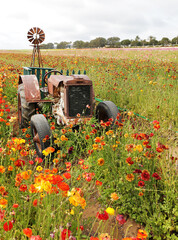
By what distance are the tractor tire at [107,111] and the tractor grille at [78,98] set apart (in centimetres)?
29

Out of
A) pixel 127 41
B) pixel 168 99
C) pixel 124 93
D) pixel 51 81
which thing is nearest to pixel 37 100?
pixel 51 81

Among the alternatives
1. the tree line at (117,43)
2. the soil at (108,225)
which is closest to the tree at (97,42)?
the tree line at (117,43)

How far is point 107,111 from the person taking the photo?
3.45 meters

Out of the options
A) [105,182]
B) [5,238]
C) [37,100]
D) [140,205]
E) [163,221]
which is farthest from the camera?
[37,100]

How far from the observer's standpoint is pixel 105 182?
2.55m

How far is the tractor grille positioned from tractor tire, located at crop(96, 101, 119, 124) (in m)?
0.29

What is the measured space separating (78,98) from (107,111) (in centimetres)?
52

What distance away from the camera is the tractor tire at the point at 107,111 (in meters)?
3.40

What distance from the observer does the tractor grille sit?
134 inches

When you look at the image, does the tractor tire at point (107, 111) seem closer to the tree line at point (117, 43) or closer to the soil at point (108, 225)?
the soil at point (108, 225)

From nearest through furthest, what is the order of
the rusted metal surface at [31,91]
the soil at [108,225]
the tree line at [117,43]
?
the soil at [108,225], the rusted metal surface at [31,91], the tree line at [117,43]

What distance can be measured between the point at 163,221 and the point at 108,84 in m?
4.66

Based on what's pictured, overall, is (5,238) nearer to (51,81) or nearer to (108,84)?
(51,81)

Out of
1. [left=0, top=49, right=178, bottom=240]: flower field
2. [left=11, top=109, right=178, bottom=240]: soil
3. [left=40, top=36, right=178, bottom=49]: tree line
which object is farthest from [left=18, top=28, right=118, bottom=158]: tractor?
[left=40, top=36, right=178, bottom=49]: tree line
